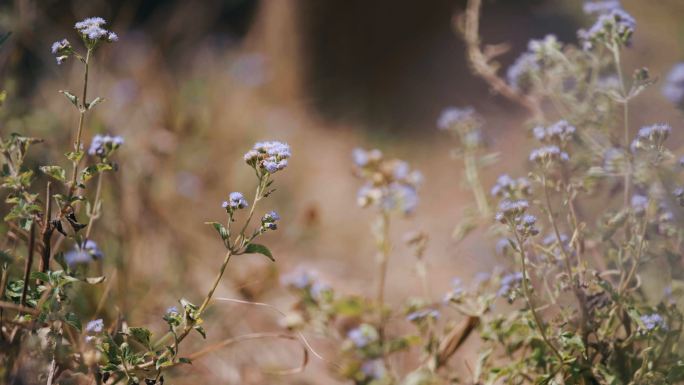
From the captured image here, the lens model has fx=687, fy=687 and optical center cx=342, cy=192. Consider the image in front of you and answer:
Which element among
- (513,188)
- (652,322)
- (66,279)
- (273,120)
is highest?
(273,120)

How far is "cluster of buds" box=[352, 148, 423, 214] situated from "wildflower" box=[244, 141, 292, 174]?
509mm

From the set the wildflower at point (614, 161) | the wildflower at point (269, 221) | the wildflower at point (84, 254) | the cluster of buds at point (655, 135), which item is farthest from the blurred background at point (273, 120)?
the wildflower at point (269, 221)

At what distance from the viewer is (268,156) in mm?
1143

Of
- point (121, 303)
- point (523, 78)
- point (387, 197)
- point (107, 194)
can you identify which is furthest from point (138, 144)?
point (523, 78)

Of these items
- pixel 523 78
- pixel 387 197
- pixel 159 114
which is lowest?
pixel 387 197

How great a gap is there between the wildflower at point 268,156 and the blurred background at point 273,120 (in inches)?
28.4

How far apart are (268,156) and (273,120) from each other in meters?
2.58

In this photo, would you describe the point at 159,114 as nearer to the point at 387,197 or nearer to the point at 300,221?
the point at 300,221

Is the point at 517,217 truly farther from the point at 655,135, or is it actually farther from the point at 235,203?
the point at 235,203

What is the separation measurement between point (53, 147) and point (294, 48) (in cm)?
187

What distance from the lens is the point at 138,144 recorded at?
2.74 m

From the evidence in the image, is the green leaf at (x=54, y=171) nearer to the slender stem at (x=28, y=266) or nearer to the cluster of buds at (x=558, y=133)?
the slender stem at (x=28, y=266)

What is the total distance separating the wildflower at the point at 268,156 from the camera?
3.68 ft

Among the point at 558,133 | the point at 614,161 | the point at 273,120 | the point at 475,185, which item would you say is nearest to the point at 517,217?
the point at 558,133
